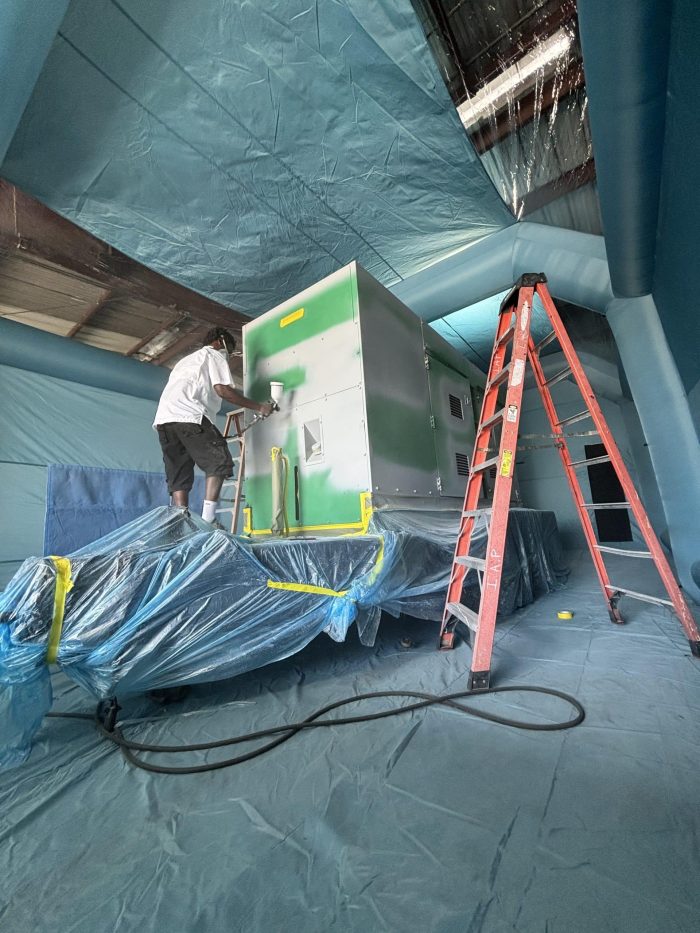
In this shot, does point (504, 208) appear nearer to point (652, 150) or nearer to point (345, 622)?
point (652, 150)

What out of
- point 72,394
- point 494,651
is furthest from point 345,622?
point 72,394

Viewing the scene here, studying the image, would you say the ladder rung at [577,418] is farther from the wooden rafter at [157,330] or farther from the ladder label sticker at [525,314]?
the wooden rafter at [157,330]

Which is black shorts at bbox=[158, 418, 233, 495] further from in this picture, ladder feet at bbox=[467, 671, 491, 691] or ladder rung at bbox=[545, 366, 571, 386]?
ladder rung at bbox=[545, 366, 571, 386]

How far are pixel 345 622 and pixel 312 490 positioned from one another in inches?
42.1

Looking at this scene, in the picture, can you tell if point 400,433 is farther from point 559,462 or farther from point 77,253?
point 559,462

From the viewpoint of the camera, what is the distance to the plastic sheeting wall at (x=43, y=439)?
3.61 m

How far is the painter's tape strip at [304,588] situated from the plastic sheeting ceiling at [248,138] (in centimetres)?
256

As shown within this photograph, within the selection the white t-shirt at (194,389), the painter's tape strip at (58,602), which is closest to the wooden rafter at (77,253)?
the white t-shirt at (194,389)

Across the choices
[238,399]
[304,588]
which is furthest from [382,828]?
[238,399]

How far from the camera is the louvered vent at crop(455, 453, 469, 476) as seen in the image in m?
3.26

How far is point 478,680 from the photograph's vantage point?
4.32ft

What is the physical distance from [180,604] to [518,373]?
1587 millimetres

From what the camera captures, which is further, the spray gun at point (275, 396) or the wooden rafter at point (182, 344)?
the wooden rafter at point (182, 344)

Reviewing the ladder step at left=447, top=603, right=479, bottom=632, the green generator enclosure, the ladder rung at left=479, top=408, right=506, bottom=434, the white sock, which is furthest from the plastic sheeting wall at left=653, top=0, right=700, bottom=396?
the white sock
